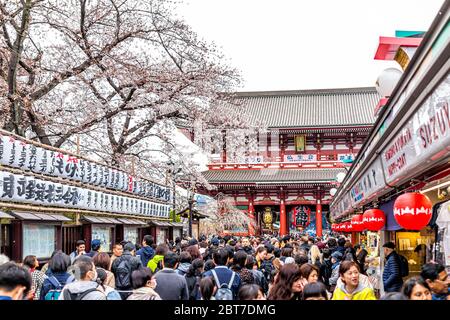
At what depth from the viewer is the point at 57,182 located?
1355 cm

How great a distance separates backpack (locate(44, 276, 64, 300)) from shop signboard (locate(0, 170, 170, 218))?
460 centimetres

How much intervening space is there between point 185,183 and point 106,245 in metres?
7.46

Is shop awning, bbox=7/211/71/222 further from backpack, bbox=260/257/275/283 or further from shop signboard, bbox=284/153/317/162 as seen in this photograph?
shop signboard, bbox=284/153/317/162

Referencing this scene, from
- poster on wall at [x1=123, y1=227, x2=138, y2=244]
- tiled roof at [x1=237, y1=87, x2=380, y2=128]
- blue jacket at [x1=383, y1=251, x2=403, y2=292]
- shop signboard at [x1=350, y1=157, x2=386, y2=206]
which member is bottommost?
blue jacket at [x1=383, y1=251, x2=403, y2=292]

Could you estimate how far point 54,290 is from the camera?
6723 millimetres

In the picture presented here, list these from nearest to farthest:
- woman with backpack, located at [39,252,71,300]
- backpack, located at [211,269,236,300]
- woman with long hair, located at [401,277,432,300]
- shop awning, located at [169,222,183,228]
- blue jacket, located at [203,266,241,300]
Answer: woman with long hair, located at [401,277,432,300] → backpack, located at [211,269,236,300] → woman with backpack, located at [39,252,71,300] → blue jacket, located at [203,266,241,300] → shop awning, located at [169,222,183,228]

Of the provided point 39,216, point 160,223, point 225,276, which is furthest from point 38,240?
point 160,223

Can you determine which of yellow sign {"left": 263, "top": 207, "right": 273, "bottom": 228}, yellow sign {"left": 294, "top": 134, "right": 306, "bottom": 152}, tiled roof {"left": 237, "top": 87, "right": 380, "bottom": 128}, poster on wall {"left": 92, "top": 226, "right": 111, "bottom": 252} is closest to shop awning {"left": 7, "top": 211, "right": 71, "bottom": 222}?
poster on wall {"left": 92, "top": 226, "right": 111, "bottom": 252}

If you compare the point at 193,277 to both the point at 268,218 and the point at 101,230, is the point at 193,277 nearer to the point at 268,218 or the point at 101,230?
the point at 101,230

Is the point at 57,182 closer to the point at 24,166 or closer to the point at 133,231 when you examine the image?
the point at 24,166

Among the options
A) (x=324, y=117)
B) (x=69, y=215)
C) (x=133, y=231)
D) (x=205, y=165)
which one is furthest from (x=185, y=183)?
A: (x=324, y=117)

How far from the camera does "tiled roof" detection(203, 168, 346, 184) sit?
118 ft

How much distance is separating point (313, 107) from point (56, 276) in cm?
3591

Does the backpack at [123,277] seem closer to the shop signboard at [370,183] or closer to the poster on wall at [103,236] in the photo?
the shop signboard at [370,183]
